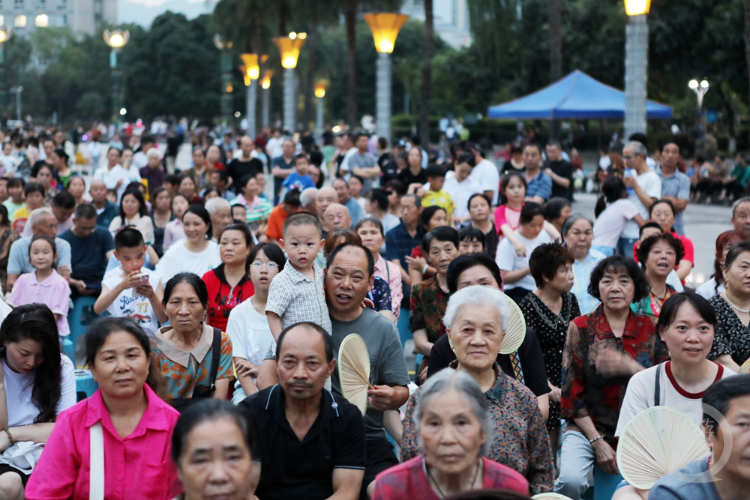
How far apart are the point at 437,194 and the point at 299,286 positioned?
18.8ft

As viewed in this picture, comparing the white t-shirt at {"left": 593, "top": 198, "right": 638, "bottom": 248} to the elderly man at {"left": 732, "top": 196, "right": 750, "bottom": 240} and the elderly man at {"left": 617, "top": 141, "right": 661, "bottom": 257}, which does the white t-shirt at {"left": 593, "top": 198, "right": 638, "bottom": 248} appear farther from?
the elderly man at {"left": 732, "top": 196, "right": 750, "bottom": 240}

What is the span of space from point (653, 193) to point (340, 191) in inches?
145

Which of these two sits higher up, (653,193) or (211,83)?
(211,83)

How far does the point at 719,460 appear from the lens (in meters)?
2.99

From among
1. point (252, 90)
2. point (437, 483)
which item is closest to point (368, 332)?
point (437, 483)

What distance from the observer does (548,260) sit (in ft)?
17.9

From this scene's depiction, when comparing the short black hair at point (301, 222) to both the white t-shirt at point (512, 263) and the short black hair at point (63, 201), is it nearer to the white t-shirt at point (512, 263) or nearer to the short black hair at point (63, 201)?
the white t-shirt at point (512, 263)

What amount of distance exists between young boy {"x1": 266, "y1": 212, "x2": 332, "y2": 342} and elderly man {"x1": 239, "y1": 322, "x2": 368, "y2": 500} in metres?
0.74

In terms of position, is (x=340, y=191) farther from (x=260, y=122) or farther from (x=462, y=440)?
(x=260, y=122)

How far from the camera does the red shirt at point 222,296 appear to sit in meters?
6.41

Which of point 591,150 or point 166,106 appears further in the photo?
point 166,106

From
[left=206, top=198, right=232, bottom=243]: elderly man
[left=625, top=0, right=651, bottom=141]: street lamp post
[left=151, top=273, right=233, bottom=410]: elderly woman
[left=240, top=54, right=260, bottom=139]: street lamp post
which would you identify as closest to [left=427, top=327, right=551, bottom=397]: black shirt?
[left=151, top=273, right=233, bottom=410]: elderly woman

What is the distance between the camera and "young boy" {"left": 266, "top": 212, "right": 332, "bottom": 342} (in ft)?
15.5

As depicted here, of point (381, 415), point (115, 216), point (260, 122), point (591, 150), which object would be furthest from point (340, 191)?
point (260, 122)
